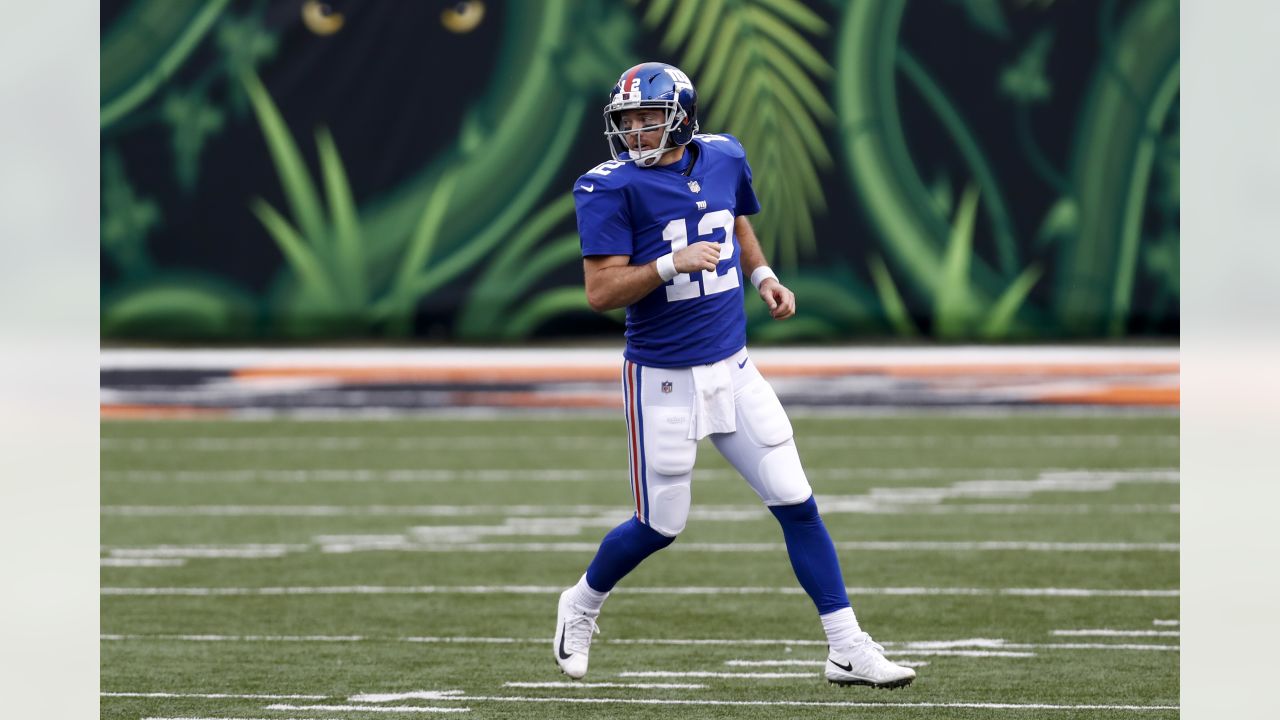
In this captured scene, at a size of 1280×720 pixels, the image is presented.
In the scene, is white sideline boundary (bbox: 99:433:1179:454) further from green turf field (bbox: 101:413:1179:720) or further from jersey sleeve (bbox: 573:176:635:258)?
jersey sleeve (bbox: 573:176:635:258)

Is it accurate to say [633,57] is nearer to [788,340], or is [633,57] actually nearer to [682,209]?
[788,340]

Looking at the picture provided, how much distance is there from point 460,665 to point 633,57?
409 inches

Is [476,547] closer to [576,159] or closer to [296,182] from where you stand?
[576,159]

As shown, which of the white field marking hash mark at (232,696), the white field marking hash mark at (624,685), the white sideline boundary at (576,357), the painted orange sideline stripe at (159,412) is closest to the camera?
the white field marking hash mark at (232,696)

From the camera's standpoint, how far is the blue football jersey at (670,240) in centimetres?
468

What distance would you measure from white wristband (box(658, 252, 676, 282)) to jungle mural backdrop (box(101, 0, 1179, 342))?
10413 mm

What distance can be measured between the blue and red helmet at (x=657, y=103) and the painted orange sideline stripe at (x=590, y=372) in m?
9.03

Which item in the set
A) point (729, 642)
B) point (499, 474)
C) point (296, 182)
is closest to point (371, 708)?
point (729, 642)

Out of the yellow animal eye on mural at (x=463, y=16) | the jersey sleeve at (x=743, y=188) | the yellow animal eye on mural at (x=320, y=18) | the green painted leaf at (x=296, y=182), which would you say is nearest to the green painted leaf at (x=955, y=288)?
the yellow animal eye on mural at (x=463, y=16)

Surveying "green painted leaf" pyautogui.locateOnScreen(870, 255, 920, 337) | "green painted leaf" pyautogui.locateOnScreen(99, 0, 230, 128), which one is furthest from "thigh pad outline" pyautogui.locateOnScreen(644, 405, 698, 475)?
"green painted leaf" pyautogui.locateOnScreen(99, 0, 230, 128)

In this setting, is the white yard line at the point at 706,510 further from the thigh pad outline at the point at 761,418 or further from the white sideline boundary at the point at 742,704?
the thigh pad outline at the point at 761,418

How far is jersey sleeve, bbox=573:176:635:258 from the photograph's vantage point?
466 cm
